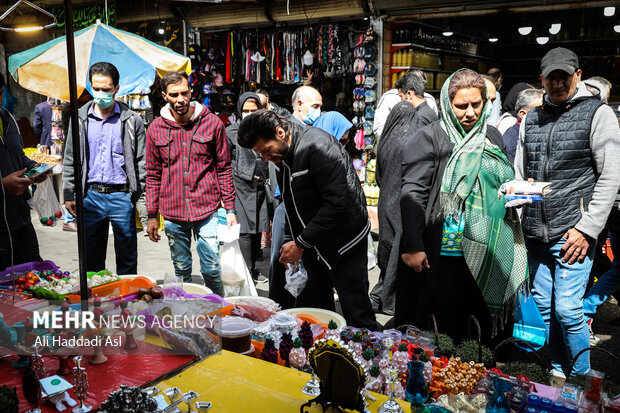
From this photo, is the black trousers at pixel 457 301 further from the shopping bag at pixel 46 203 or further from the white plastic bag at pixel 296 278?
the shopping bag at pixel 46 203

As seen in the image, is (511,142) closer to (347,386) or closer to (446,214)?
(446,214)

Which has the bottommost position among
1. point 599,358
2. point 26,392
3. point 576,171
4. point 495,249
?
point 599,358

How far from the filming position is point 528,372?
6.86 feet

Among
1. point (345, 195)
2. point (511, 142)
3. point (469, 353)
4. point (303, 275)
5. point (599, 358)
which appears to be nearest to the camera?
point (469, 353)

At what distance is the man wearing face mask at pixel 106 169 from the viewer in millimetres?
4070

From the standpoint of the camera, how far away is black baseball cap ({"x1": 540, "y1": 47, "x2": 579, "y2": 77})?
2915 millimetres

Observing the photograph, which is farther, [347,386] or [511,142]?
[511,142]

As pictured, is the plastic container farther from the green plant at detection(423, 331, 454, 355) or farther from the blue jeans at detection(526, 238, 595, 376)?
the blue jeans at detection(526, 238, 595, 376)

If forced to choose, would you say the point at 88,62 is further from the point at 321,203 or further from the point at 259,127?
the point at 321,203

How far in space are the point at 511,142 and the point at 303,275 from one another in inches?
97.7

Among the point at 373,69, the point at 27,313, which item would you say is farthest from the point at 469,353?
the point at 373,69

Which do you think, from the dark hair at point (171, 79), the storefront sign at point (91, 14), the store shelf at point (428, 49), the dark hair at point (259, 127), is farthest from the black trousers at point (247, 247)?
the storefront sign at point (91, 14)

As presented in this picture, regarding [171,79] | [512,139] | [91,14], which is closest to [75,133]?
[171,79]

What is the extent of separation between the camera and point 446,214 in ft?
9.09
